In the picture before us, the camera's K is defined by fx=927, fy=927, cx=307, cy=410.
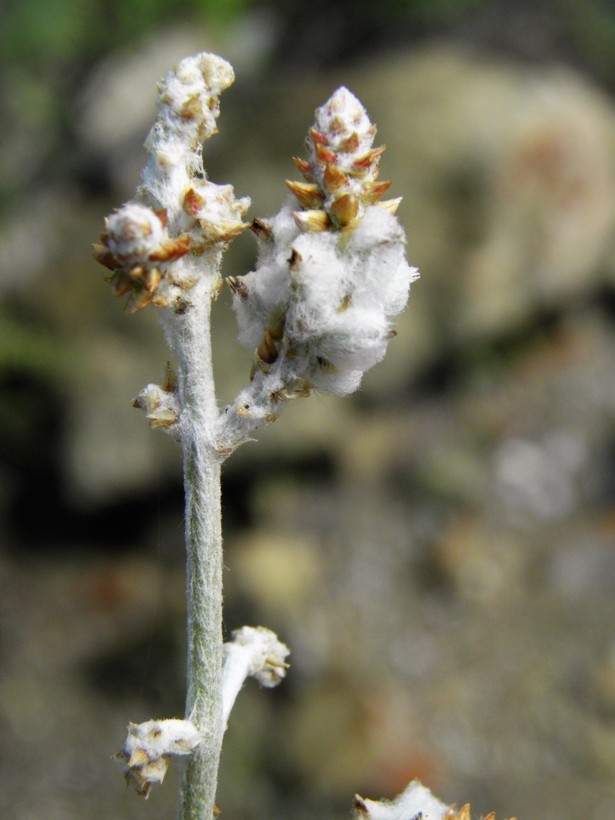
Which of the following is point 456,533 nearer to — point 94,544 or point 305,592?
point 305,592

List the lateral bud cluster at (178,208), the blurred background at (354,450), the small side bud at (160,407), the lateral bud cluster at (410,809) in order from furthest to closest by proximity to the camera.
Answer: the blurred background at (354,450)
the lateral bud cluster at (410,809)
the small side bud at (160,407)
the lateral bud cluster at (178,208)

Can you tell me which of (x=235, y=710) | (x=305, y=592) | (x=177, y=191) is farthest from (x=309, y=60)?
(x=177, y=191)

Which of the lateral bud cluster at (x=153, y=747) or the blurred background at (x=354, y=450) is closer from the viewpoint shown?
the lateral bud cluster at (x=153, y=747)

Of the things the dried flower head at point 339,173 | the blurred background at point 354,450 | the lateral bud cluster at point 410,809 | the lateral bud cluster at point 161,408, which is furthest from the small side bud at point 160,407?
the blurred background at point 354,450

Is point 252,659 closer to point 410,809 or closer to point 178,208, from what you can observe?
point 410,809

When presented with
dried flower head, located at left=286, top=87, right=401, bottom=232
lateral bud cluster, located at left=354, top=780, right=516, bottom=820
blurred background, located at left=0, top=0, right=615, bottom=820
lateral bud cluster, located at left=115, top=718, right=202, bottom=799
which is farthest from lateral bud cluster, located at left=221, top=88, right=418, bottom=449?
blurred background, located at left=0, top=0, right=615, bottom=820

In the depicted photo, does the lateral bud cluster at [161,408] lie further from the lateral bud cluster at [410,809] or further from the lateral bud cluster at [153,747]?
the lateral bud cluster at [410,809]

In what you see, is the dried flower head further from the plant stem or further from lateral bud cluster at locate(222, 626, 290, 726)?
lateral bud cluster at locate(222, 626, 290, 726)

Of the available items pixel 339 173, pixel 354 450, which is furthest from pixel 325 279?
pixel 354 450

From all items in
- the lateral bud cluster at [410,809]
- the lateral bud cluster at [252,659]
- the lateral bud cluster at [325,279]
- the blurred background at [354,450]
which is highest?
the blurred background at [354,450]
